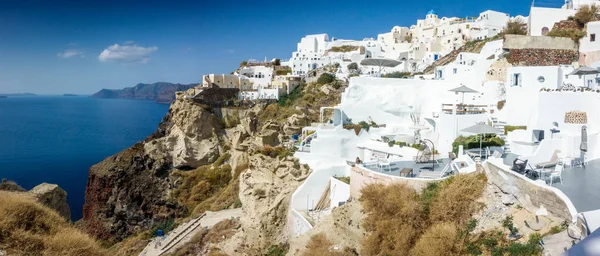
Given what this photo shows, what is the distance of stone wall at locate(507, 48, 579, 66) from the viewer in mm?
21453

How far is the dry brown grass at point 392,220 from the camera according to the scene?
34.3 feet

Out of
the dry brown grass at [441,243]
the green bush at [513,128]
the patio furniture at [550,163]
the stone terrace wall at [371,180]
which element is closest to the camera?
the dry brown grass at [441,243]

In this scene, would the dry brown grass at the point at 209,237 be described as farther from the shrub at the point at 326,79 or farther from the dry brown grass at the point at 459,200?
the shrub at the point at 326,79

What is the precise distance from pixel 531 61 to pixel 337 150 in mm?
12023

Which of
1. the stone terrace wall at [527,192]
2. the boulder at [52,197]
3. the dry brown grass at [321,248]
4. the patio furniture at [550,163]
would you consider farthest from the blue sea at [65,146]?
the patio furniture at [550,163]

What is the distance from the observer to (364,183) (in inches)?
541

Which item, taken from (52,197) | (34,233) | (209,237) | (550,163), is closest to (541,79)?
(550,163)

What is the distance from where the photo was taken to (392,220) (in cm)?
1093

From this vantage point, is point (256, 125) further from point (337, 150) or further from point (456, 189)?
point (456, 189)

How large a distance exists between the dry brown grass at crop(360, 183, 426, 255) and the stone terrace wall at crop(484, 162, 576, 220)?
85.4 inches

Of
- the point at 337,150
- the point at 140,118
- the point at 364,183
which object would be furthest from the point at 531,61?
the point at 140,118

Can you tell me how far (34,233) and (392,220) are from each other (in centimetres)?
991

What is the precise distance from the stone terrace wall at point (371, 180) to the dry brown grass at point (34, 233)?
8.55m

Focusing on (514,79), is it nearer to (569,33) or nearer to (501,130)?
(501,130)
